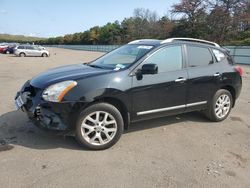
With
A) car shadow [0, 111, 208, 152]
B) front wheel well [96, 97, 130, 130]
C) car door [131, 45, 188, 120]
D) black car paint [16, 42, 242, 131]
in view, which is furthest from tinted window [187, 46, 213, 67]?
front wheel well [96, 97, 130, 130]

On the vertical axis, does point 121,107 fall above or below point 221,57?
below

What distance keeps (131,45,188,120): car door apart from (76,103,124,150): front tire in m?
0.41

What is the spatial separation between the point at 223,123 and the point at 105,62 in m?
2.71

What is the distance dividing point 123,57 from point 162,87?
93 centimetres

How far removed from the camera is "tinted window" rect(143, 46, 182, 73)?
4.85 m

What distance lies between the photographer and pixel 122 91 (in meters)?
4.42

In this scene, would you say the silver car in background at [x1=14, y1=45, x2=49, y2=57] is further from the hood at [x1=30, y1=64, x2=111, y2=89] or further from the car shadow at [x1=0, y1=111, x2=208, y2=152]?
the hood at [x1=30, y1=64, x2=111, y2=89]

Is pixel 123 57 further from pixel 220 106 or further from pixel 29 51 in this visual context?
pixel 29 51

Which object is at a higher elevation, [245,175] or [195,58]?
[195,58]

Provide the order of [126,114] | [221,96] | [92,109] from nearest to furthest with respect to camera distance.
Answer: [92,109], [126,114], [221,96]

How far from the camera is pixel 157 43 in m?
5.05

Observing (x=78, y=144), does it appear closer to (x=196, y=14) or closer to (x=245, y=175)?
(x=245, y=175)

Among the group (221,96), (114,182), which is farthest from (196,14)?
(114,182)

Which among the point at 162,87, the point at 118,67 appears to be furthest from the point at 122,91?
the point at 162,87
